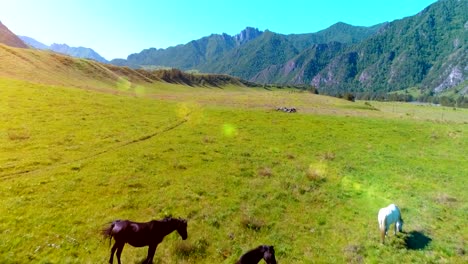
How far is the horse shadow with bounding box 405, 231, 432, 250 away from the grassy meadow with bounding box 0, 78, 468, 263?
0.07 m

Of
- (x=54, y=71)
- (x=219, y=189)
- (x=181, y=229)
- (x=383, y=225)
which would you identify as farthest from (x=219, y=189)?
(x=54, y=71)

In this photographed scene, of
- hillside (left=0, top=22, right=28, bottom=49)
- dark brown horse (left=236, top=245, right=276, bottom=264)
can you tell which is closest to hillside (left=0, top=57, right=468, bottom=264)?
dark brown horse (left=236, top=245, right=276, bottom=264)

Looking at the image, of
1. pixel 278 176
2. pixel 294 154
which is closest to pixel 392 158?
pixel 294 154

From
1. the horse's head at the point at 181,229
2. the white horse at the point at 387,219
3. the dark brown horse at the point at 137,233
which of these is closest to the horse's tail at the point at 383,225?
the white horse at the point at 387,219

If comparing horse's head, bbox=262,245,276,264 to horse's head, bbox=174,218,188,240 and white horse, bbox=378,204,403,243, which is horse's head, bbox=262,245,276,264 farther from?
white horse, bbox=378,204,403,243

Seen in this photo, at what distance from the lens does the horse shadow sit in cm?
1751

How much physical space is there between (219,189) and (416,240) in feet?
44.3

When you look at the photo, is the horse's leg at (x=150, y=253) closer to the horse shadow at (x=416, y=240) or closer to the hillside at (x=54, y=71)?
the horse shadow at (x=416, y=240)

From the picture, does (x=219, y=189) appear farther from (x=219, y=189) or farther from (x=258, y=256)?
(x=258, y=256)

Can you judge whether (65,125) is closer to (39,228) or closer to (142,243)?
(39,228)

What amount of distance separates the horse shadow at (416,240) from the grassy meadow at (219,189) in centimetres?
7

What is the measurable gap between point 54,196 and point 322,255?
17.2 metres

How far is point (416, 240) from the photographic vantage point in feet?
59.8

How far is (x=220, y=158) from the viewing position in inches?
1313
